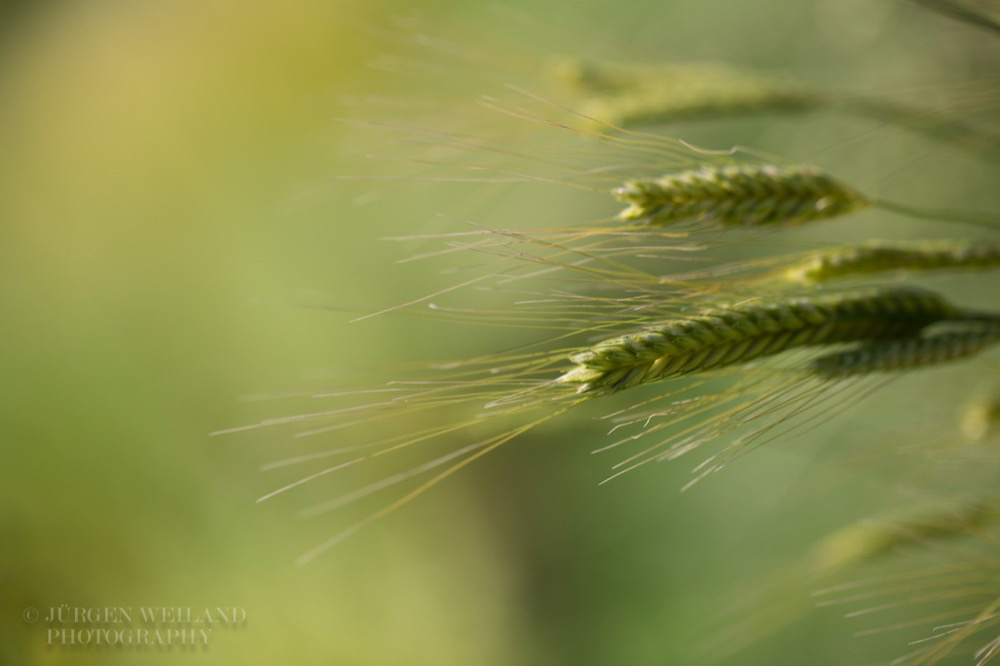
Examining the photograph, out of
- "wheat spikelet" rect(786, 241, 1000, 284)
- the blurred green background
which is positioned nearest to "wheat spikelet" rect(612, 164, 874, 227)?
"wheat spikelet" rect(786, 241, 1000, 284)

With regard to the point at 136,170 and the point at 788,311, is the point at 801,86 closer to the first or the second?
the point at 788,311

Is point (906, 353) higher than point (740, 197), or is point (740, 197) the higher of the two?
point (740, 197)

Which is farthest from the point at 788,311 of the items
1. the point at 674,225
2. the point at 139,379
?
the point at 139,379

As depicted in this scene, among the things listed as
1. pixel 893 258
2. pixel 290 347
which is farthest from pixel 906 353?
pixel 290 347

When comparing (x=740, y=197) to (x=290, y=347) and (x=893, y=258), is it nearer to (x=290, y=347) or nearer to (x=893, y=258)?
(x=893, y=258)

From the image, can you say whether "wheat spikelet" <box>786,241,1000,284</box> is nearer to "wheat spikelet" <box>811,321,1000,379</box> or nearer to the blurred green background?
"wheat spikelet" <box>811,321,1000,379</box>

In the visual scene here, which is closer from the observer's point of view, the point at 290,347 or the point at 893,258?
the point at 893,258
